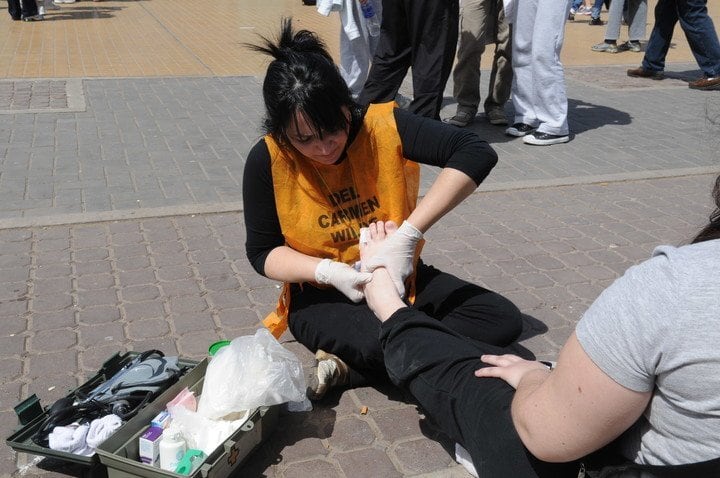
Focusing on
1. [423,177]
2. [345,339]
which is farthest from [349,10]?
[345,339]

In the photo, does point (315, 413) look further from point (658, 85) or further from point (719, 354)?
point (658, 85)

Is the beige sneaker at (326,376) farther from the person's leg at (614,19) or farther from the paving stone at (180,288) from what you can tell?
the person's leg at (614,19)

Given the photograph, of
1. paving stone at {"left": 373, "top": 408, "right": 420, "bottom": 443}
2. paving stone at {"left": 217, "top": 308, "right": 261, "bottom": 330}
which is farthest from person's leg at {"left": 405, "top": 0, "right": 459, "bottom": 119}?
paving stone at {"left": 373, "top": 408, "right": 420, "bottom": 443}

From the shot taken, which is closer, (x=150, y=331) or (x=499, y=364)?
(x=499, y=364)

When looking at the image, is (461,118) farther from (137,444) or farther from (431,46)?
(137,444)

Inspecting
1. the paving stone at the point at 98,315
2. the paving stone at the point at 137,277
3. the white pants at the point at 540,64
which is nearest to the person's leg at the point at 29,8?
the white pants at the point at 540,64

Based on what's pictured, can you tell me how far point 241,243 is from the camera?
4098mm

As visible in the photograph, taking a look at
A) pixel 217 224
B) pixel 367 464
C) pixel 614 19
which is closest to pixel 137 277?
pixel 217 224

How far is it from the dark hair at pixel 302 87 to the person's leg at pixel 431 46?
3.11 m

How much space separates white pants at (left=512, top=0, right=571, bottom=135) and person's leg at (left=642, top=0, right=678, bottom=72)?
309cm

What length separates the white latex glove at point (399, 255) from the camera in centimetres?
242

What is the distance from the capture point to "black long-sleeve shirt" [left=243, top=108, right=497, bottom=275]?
2.62m

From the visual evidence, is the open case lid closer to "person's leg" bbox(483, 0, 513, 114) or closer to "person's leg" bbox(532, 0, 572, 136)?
"person's leg" bbox(532, 0, 572, 136)

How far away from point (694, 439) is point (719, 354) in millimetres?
222
